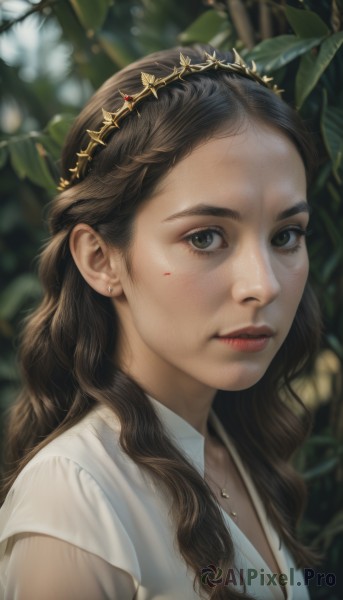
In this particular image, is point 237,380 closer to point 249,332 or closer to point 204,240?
point 249,332

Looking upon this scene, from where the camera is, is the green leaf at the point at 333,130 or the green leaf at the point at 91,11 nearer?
the green leaf at the point at 333,130

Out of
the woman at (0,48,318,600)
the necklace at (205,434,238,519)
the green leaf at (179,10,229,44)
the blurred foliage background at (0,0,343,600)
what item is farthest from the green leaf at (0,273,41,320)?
the necklace at (205,434,238,519)

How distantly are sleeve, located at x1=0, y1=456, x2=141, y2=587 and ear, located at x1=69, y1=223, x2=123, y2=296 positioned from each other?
0.34 metres

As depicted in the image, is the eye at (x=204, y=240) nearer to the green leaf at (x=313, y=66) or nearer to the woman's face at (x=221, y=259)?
the woman's face at (x=221, y=259)

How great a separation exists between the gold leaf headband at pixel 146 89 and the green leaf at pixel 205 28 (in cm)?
37

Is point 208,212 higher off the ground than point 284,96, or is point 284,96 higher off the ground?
point 284,96

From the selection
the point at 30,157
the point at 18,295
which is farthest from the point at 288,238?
the point at 18,295

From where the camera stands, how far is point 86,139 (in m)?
1.40

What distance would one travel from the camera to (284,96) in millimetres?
1604

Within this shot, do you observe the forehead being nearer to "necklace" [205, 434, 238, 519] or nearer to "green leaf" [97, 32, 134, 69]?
"necklace" [205, 434, 238, 519]

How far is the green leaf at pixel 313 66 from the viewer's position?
140 centimetres

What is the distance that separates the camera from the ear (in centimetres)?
138

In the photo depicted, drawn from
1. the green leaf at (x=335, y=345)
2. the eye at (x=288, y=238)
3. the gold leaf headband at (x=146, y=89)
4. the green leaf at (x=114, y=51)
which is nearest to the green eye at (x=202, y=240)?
the eye at (x=288, y=238)

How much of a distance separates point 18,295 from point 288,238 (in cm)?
126
